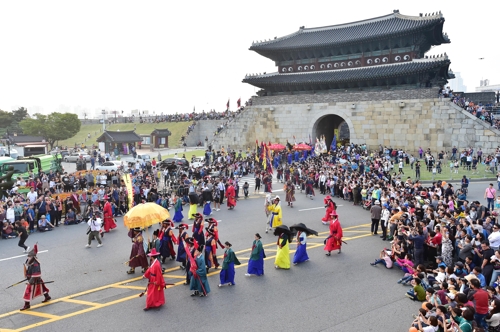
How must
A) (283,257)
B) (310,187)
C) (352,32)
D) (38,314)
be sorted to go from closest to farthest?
(38,314), (283,257), (310,187), (352,32)

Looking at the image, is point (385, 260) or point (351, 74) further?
point (351, 74)

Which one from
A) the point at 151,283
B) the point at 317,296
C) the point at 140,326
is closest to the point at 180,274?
the point at 151,283

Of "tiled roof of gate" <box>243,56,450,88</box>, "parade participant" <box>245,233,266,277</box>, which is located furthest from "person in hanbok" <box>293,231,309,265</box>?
"tiled roof of gate" <box>243,56,450,88</box>

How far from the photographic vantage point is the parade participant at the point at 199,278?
10.6 metres

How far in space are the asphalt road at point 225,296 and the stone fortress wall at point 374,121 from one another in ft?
73.6

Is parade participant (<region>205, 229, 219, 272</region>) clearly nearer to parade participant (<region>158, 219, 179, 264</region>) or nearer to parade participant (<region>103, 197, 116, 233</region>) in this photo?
parade participant (<region>158, 219, 179, 264</region>)

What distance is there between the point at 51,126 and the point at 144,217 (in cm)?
5286

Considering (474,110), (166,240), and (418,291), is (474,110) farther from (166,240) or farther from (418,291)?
(166,240)

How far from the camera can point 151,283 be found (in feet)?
32.8

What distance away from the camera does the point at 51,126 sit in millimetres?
57969

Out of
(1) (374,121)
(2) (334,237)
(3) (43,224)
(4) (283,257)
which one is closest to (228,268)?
(4) (283,257)

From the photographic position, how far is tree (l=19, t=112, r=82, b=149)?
187 ft

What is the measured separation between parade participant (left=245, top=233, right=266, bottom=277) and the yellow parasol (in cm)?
294

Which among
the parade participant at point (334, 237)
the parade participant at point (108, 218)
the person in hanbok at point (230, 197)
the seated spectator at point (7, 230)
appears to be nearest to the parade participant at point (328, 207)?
the parade participant at point (334, 237)
